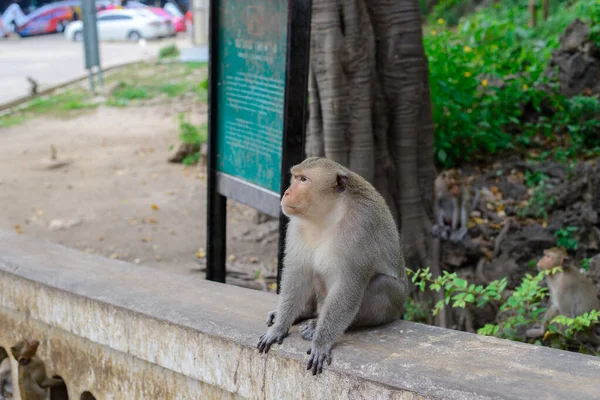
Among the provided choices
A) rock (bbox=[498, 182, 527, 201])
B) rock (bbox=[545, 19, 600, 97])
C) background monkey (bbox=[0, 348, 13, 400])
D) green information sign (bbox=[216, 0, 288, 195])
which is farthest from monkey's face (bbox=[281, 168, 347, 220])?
rock (bbox=[545, 19, 600, 97])

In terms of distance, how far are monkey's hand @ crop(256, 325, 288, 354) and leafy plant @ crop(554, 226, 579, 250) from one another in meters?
3.77

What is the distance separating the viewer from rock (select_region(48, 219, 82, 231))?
7312 millimetres

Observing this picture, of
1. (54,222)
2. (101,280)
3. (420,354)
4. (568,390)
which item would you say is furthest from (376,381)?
(54,222)

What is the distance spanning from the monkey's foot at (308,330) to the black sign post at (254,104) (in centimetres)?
95

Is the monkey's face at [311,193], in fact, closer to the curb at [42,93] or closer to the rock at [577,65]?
the rock at [577,65]

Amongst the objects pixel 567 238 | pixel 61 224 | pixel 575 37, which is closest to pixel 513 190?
pixel 567 238

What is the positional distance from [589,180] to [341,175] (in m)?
4.29

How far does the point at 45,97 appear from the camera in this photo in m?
15.8

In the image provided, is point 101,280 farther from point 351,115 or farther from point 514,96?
point 514,96

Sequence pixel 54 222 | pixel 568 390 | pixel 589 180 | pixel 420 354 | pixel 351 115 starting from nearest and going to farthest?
pixel 568 390, pixel 420 354, pixel 351 115, pixel 589 180, pixel 54 222

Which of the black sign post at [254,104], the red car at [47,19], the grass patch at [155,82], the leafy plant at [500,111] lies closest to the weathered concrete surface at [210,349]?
the black sign post at [254,104]

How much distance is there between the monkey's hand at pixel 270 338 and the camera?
8.71 feet

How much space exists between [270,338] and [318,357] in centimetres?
23

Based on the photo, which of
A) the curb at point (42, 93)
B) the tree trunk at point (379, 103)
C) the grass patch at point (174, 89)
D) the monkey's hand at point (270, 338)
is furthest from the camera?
the grass patch at point (174, 89)
